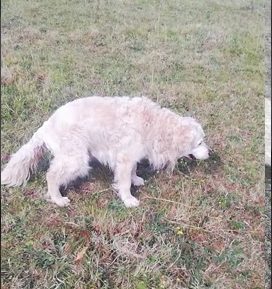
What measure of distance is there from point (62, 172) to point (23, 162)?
0.46ft

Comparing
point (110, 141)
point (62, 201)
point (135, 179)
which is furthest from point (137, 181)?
point (62, 201)

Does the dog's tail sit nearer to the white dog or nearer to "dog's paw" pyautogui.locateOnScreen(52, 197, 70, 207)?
the white dog

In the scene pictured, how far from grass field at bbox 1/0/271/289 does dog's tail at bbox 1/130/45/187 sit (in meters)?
0.02

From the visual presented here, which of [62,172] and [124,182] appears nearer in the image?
[62,172]

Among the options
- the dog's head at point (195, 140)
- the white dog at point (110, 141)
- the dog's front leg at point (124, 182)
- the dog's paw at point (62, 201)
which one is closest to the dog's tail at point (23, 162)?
the white dog at point (110, 141)

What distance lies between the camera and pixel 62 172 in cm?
179

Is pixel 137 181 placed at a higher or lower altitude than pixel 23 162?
lower

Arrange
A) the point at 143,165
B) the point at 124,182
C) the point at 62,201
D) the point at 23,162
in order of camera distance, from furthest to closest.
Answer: the point at 143,165 < the point at 124,182 < the point at 62,201 < the point at 23,162

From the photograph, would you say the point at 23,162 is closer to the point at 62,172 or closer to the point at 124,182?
the point at 62,172

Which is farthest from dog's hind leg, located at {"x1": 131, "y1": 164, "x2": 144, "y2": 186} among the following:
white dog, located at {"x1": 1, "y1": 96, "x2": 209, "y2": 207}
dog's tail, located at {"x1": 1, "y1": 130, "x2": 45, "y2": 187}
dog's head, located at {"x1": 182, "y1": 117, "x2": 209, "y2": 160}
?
dog's tail, located at {"x1": 1, "y1": 130, "x2": 45, "y2": 187}

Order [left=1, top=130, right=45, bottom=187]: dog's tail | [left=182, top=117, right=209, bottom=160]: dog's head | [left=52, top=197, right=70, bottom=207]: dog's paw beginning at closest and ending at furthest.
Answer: [left=1, top=130, right=45, bottom=187]: dog's tail → [left=52, top=197, right=70, bottom=207]: dog's paw → [left=182, top=117, right=209, bottom=160]: dog's head

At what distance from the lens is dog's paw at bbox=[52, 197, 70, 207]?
1.81 metres

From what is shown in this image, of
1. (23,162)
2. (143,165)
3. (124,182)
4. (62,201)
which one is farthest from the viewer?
(143,165)

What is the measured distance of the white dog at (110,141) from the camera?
1.75m
